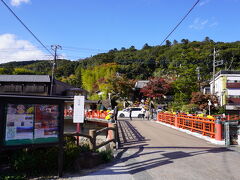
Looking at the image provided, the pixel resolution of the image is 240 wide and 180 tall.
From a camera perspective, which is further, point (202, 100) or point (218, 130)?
point (202, 100)

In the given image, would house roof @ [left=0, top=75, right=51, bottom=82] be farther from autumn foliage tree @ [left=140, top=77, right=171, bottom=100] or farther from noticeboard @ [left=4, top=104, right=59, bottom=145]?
noticeboard @ [left=4, top=104, right=59, bottom=145]

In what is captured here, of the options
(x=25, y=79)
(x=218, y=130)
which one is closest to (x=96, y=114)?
(x=25, y=79)

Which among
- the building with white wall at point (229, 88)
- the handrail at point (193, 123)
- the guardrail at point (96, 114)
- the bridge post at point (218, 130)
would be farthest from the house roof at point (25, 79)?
the bridge post at point (218, 130)

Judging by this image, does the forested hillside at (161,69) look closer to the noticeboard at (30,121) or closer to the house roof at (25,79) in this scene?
the house roof at (25,79)

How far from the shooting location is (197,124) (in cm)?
1187

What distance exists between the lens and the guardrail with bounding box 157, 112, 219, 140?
9544 mm

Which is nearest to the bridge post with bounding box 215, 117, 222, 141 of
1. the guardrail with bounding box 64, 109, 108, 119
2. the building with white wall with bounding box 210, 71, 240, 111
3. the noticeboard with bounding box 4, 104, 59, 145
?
the noticeboard with bounding box 4, 104, 59, 145

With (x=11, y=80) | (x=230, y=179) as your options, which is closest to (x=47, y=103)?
(x=230, y=179)

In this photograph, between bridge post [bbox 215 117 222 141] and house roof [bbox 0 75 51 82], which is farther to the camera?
house roof [bbox 0 75 51 82]

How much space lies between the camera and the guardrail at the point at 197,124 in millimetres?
9544

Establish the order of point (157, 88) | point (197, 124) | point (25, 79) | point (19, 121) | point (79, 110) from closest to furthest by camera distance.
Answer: point (19, 121), point (79, 110), point (197, 124), point (157, 88), point (25, 79)

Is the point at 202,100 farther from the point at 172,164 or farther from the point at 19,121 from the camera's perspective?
the point at 19,121

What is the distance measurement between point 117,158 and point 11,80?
28602mm

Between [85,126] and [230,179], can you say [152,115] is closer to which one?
[85,126]
